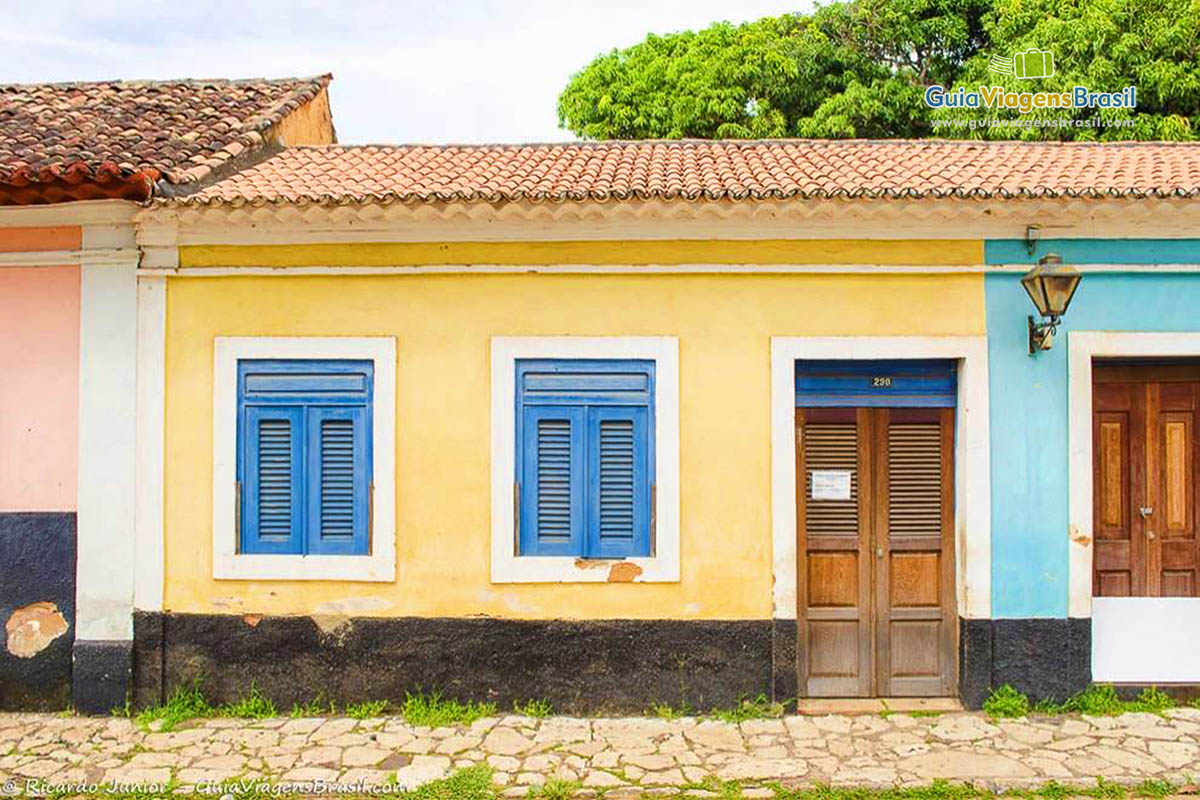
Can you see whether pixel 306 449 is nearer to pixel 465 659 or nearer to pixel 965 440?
pixel 465 659

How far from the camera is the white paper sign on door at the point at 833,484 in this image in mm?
6145

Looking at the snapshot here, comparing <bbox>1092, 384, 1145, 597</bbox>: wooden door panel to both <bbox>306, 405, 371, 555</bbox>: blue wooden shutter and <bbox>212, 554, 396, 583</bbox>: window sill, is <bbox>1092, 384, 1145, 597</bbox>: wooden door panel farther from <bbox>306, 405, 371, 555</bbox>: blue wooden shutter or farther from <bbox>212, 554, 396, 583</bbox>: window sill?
<bbox>306, 405, 371, 555</bbox>: blue wooden shutter

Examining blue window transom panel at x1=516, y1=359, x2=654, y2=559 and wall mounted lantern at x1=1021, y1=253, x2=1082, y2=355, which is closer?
wall mounted lantern at x1=1021, y1=253, x2=1082, y2=355

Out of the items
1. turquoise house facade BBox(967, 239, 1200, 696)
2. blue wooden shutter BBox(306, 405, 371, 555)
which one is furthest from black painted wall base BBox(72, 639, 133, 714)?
turquoise house facade BBox(967, 239, 1200, 696)

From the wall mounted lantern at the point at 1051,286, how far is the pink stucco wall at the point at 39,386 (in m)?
6.10

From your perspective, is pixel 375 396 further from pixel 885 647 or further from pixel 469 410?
pixel 885 647

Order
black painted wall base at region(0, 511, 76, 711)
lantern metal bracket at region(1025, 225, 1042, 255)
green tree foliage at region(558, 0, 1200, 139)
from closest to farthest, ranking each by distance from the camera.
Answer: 1. lantern metal bracket at region(1025, 225, 1042, 255)
2. black painted wall base at region(0, 511, 76, 711)
3. green tree foliage at region(558, 0, 1200, 139)

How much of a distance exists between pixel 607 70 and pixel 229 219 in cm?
1364

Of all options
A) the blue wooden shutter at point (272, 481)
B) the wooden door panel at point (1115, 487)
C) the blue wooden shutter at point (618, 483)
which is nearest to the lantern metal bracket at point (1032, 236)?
the wooden door panel at point (1115, 487)

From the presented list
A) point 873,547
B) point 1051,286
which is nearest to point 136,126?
point 873,547

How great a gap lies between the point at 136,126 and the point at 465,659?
483cm

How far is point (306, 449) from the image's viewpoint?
19.8ft

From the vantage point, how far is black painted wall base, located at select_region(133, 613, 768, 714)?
590 cm

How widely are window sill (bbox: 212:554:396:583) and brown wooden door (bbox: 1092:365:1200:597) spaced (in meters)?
4.77
